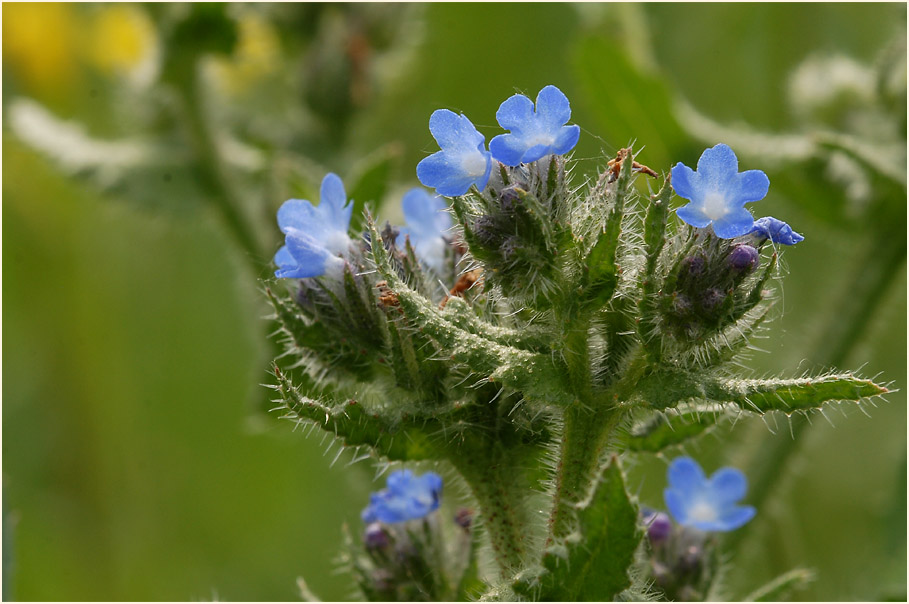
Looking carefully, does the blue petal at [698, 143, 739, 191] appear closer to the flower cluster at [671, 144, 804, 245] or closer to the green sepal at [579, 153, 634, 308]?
the flower cluster at [671, 144, 804, 245]

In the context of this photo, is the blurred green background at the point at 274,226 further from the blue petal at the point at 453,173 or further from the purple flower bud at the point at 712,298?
the purple flower bud at the point at 712,298

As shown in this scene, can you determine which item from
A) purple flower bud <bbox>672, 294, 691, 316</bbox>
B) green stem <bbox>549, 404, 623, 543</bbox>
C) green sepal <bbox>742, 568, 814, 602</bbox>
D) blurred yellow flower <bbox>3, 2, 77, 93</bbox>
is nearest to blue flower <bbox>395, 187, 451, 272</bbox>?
green stem <bbox>549, 404, 623, 543</bbox>

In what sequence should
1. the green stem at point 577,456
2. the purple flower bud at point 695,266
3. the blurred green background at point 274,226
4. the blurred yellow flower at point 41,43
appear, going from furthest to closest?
1. the blurred yellow flower at point 41,43
2. the blurred green background at point 274,226
3. the green stem at point 577,456
4. the purple flower bud at point 695,266

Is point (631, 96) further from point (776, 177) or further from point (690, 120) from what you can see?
point (776, 177)

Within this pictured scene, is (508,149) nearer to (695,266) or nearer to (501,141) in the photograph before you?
(501,141)

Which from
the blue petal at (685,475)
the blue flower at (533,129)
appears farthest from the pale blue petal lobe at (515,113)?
the blue petal at (685,475)
